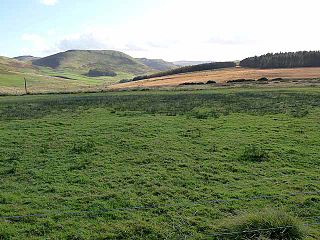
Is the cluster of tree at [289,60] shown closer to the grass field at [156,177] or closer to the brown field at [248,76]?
the brown field at [248,76]

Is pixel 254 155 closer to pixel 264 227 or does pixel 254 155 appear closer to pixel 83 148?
pixel 264 227

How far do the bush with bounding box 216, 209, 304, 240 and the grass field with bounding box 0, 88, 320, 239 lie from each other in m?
0.06

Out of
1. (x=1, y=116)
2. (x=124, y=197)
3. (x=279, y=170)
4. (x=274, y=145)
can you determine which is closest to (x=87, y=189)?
(x=124, y=197)

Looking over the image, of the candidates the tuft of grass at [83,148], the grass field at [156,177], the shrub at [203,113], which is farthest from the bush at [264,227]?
the shrub at [203,113]

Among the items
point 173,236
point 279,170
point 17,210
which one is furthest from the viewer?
point 279,170

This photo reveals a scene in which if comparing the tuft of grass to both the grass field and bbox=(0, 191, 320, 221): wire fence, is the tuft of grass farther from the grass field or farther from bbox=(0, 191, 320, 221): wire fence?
bbox=(0, 191, 320, 221): wire fence

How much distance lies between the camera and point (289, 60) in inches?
5782

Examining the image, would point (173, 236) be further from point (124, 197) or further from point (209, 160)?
point (209, 160)

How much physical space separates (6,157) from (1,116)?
16.7m

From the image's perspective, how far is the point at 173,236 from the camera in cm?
982

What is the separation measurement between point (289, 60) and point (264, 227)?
496 feet

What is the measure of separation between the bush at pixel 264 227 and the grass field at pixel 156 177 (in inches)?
2.4

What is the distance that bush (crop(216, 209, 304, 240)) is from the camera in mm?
9227

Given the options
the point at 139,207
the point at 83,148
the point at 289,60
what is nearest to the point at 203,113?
the point at 83,148
